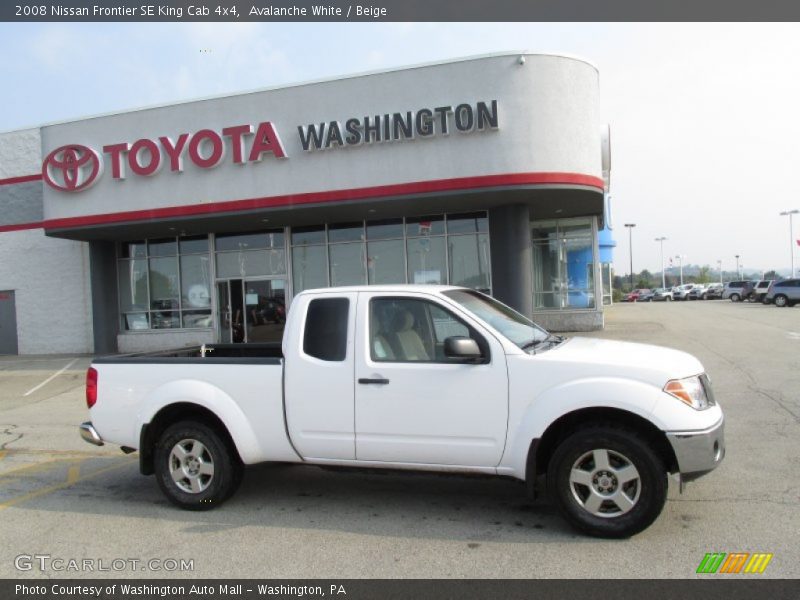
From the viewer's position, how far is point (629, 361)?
447cm

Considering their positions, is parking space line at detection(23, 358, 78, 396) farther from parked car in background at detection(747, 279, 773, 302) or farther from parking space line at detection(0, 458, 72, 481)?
parked car in background at detection(747, 279, 773, 302)

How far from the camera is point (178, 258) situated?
20875 millimetres

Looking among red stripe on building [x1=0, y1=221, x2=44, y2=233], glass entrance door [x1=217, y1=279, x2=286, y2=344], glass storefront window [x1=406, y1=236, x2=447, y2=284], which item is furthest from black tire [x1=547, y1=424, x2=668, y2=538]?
red stripe on building [x1=0, y1=221, x2=44, y2=233]

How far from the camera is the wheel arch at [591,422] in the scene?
Result: 4406 millimetres

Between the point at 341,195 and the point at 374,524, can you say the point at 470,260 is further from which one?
the point at 374,524

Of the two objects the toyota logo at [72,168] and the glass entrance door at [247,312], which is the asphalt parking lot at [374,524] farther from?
the toyota logo at [72,168]

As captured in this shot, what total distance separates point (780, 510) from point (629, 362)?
1.74 metres

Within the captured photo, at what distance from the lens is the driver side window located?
497cm

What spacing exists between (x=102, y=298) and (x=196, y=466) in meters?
17.2

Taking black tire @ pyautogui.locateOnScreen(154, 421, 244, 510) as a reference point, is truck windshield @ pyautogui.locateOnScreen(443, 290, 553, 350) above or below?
above

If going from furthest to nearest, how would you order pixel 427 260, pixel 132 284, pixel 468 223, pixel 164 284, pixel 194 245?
1. pixel 132 284
2. pixel 164 284
3. pixel 194 245
4. pixel 427 260
5. pixel 468 223

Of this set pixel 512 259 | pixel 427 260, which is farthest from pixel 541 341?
pixel 427 260

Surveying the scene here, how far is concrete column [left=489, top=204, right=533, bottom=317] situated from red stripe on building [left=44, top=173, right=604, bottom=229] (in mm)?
1812
